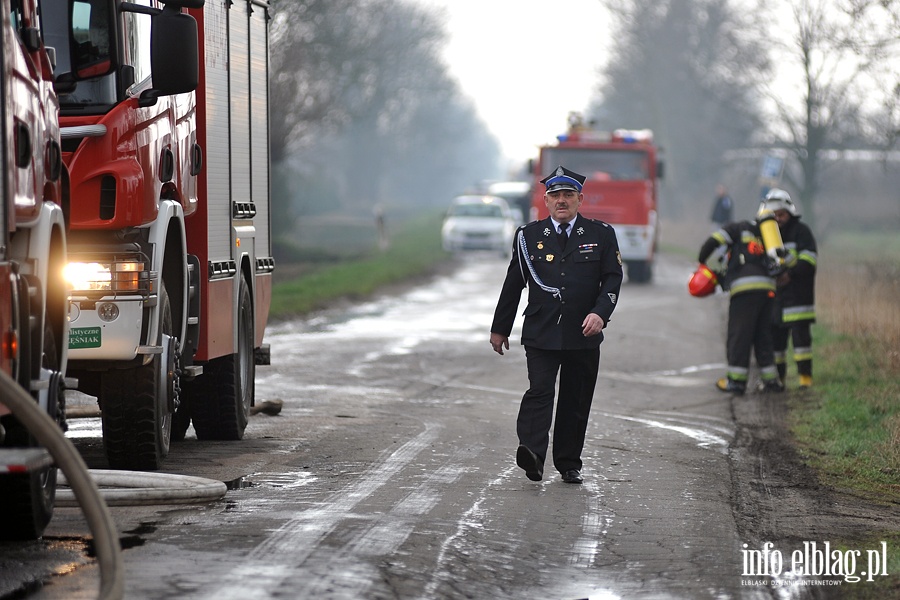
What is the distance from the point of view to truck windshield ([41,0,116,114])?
7.79 m

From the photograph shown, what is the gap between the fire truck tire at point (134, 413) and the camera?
8227 mm

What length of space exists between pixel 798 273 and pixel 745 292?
666mm

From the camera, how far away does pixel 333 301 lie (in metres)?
25.0

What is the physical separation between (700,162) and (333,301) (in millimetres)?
42364

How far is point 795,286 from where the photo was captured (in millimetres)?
14492

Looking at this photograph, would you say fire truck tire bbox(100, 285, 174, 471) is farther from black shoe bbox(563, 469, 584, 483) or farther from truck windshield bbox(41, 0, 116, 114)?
black shoe bbox(563, 469, 584, 483)

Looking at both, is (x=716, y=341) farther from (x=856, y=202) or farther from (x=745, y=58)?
(x=856, y=202)

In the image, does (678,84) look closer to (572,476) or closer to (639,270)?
(639,270)

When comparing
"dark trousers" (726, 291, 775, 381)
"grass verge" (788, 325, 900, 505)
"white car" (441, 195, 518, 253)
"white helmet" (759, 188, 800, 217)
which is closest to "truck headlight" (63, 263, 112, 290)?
"grass verge" (788, 325, 900, 505)

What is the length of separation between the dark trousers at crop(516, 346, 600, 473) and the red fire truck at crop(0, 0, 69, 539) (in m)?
3.01

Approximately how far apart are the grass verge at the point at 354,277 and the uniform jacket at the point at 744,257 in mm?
8875

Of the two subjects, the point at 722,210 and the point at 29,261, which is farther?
the point at 722,210

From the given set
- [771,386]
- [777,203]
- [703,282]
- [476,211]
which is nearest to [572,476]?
[703,282]

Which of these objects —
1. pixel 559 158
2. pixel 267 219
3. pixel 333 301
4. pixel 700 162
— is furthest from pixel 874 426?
pixel 700 162
